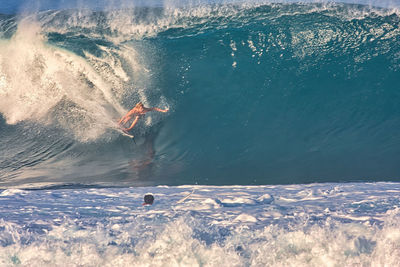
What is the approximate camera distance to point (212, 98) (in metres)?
6.85

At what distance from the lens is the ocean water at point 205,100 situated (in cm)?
666

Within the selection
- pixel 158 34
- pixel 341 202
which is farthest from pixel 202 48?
pixel 341 202

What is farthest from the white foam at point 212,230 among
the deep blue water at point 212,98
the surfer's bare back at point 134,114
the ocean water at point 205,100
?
the surfer's bare back at point 134,114

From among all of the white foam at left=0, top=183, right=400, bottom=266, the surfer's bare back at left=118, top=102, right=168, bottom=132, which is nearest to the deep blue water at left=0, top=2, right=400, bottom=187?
the surfer's bare back at left=118, top=102, right=168, bottom=132

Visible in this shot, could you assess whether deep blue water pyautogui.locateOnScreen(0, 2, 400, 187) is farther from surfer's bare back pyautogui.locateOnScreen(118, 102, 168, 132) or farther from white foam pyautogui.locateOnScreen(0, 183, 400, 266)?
white foam pyautogui.locateOnScreen(0, 183, 400, 266)

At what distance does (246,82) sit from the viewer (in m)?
6.91

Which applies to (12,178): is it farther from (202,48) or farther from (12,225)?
(202,48)

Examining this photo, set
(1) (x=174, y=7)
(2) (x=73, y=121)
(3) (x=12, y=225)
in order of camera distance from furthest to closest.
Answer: (1) (x=174, y=7) → (2) (x=73, y=121) → (3) (x=12, y=225)

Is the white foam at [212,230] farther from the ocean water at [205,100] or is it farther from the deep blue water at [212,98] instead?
the deep blue water at [212,98]

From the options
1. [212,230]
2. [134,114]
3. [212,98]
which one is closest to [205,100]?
[212,98]

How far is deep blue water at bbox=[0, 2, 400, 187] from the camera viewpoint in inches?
263

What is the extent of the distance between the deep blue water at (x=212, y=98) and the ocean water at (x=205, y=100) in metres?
0.02

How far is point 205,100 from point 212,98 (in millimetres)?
117

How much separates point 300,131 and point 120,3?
3.71 m
